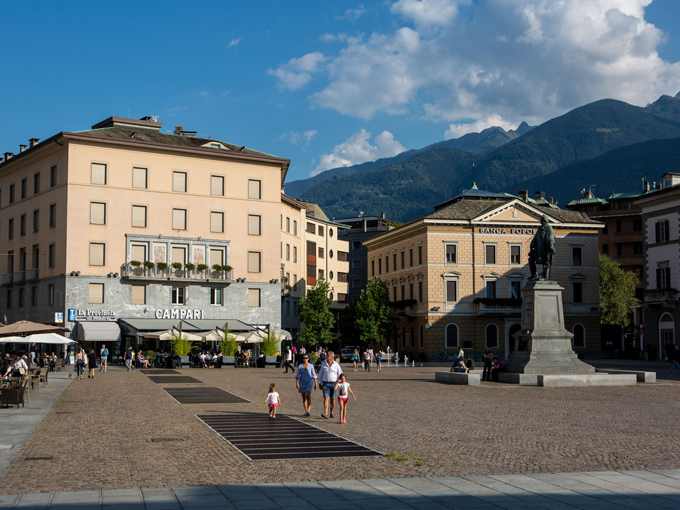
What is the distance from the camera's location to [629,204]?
10138cm

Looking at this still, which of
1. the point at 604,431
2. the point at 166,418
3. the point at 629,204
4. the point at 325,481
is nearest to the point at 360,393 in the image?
the point at 166,418

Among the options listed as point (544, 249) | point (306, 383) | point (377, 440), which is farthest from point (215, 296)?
point (377, 440)

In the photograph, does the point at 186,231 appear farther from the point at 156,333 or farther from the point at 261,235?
the point at 156,333

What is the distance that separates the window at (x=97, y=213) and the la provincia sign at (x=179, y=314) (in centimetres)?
808

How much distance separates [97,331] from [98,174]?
12081 millimetres

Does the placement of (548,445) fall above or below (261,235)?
below

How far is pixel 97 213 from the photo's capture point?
193ft

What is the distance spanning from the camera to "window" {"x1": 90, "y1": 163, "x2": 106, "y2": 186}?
59.0 meters

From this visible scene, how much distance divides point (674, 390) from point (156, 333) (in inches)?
1386

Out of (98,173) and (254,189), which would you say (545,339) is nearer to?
(254,189)

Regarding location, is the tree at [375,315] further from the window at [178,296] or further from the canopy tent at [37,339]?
the canopy tent at [37,339]

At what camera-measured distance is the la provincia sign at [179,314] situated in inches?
2360

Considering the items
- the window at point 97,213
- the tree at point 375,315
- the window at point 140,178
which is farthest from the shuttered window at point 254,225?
the tree at point 375,315

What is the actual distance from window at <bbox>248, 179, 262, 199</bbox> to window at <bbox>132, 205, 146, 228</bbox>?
29.7 ft
